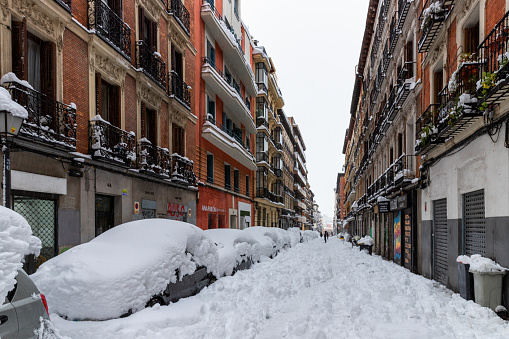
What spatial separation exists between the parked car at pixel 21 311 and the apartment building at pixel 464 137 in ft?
23.1

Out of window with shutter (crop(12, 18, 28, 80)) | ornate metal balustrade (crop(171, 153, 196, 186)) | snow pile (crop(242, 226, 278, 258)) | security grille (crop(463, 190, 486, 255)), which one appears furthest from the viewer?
ornate metal balustrade (crop(171, 153, 196, 186))

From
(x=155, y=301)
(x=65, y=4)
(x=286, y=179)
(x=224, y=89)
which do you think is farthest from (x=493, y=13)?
(x=286, y=179)

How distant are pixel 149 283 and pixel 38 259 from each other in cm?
463

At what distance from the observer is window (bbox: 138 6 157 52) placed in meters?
15.3

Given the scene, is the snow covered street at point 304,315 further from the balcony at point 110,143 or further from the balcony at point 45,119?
the balcony at point 110,143

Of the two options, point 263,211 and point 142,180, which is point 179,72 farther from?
point 263,211

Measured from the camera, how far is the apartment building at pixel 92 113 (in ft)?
29.4

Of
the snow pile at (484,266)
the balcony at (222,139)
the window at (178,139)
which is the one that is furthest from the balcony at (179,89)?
the snow pile at (484,266)

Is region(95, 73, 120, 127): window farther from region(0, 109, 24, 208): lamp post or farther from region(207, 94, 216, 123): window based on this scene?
region(207, 94, 216, 123): window

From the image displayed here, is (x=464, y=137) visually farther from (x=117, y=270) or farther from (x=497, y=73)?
(x=117, y=270)

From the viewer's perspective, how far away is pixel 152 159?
14898 mm

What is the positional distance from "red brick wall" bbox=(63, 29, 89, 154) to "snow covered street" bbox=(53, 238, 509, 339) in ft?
19.4

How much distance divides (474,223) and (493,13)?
465 cm

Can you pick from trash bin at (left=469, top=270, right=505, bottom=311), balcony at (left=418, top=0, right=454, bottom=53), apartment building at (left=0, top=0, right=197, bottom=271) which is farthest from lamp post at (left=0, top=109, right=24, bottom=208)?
balcony at (left=418, top=0, right=454, bottom=53)
